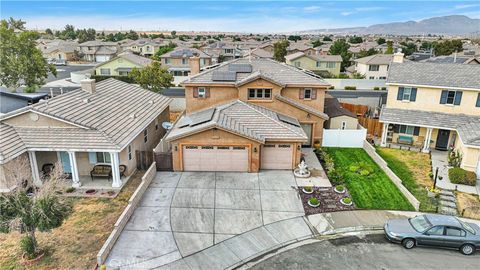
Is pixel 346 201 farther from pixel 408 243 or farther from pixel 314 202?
pixel 408 243

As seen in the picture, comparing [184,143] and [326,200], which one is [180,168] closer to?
[184,143]

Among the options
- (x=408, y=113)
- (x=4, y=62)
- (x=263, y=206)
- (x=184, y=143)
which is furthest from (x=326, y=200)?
(x=4, y=62)

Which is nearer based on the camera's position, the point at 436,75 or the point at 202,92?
the point at 202,92

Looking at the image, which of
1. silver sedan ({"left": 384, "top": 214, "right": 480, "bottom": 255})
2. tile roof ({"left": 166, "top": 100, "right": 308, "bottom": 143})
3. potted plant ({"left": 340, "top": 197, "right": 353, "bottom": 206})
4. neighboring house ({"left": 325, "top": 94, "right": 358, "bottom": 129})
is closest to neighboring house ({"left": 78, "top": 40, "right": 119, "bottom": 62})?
tile roof ({"left": 166, "top": 100, "right": 308, "bottom": 143})

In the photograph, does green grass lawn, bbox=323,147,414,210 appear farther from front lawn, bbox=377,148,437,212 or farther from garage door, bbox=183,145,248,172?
garage door, bbox=183,145,248,172

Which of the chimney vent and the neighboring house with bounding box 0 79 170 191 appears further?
the chimney vent

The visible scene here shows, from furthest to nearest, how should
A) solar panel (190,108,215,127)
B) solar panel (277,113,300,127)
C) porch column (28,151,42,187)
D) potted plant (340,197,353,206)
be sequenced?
solar panel (277,113,300,127)
solar panel (190,108,215,127)
porch column (28,151,42,187)
potted plant (340,197,353,206)

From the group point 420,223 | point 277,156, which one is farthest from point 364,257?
point 277,156
